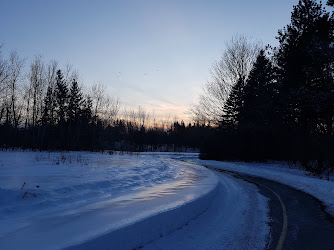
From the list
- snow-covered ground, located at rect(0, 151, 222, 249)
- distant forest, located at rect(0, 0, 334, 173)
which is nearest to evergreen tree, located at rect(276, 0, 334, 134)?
distant forest, located at rect(0, 0, 334, 173)

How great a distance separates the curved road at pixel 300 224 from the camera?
4.66m

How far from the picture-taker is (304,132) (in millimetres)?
20562

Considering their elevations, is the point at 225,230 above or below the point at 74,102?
below

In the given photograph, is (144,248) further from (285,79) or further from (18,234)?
(285,79)

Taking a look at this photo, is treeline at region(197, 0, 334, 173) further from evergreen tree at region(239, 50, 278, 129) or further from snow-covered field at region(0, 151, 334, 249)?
snow-covered field at region(0, 151, 334, 249)

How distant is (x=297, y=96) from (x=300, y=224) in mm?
14134

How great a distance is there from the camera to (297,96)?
17250 mm

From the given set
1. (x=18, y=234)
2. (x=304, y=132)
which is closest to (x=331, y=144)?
(x=304, y=132)

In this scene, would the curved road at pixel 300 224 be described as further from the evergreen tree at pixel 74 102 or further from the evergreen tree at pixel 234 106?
the evergreen tree at pixel 74 102

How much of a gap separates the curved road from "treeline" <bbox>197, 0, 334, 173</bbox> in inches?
415

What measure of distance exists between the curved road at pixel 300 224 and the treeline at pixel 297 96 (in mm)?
10538

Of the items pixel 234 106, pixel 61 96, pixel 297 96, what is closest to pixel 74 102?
pixel 61 96

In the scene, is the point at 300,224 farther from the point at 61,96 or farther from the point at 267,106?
the point at 61,96

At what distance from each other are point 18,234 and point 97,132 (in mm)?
46695
